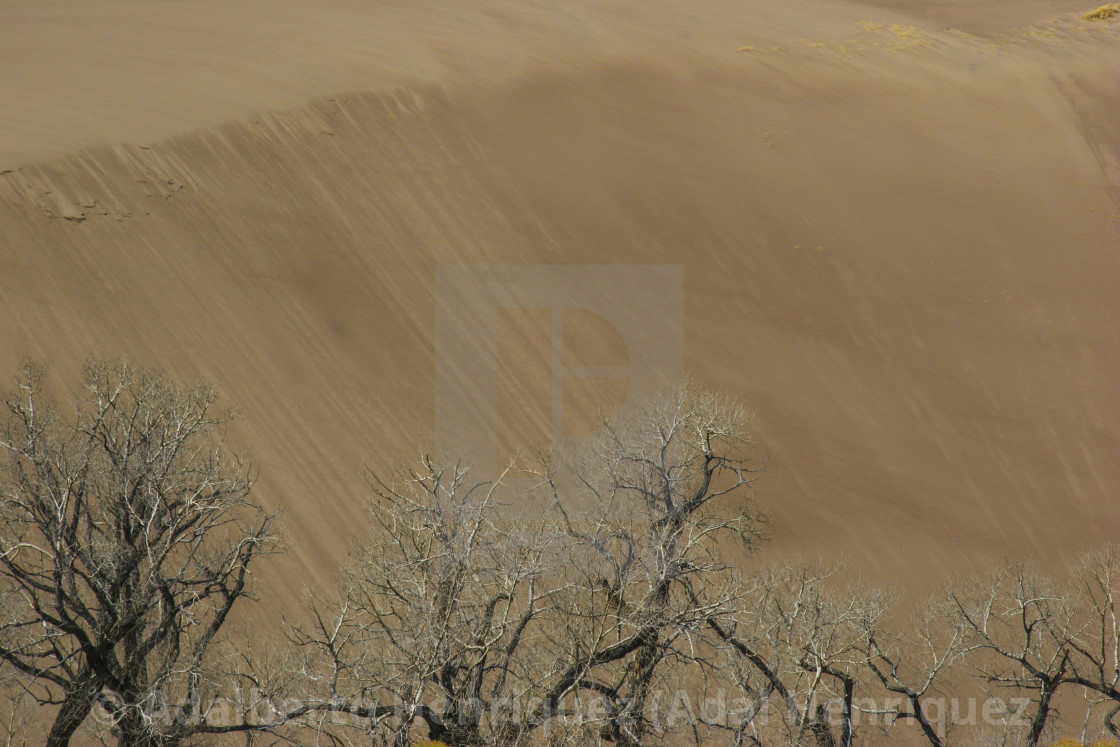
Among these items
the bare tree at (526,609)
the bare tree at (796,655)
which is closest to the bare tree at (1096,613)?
the bare tree at (796,655)

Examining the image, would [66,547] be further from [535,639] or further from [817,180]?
[817,180]

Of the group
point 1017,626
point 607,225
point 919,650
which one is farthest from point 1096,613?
point 607,225

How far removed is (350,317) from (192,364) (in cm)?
416

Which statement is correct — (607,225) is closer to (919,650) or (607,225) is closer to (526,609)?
(919,650)

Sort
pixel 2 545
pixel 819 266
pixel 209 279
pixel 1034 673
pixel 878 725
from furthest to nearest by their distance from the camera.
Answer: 1. pixel 819 266
2. pixel 209 279
3. pixel 878 725
4. pixel 1034 673
5. pixel 2 545

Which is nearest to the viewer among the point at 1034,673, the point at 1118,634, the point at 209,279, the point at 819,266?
the point at 1034,673

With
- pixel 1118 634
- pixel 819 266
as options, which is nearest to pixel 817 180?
pixel 819 266

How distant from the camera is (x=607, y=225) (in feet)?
103

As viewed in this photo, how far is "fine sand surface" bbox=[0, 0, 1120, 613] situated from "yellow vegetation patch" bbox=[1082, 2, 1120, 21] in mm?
1466

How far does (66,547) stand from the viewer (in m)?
16.2

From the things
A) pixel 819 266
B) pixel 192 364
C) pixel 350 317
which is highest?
pixel 819 266

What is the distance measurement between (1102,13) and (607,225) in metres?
22.3

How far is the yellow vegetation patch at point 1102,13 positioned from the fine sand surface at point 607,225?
1466 millimetres

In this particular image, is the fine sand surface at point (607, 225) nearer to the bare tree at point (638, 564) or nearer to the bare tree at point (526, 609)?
the bare tree at point (638, 564)
